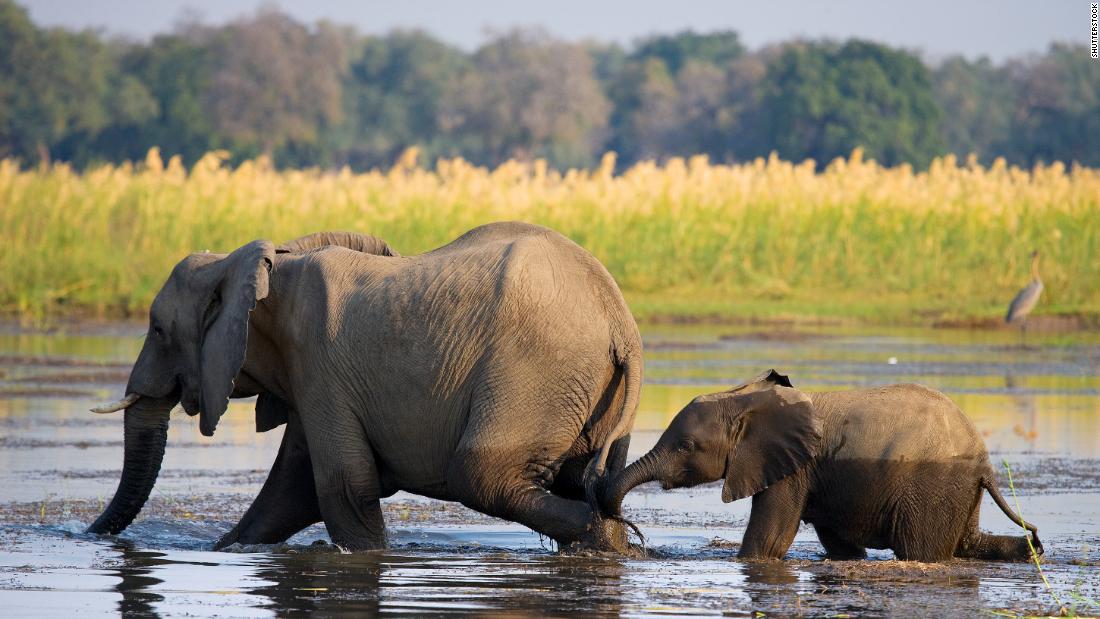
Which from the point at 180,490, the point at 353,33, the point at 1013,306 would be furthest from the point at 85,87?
the point at 180,490

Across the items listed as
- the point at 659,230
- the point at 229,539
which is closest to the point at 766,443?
the point at 229,539

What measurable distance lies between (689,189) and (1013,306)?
6282 mm

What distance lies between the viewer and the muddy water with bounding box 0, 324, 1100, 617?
22.1 ft

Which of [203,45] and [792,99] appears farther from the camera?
[203,45]

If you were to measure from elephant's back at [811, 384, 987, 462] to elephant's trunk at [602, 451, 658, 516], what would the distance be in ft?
2.46

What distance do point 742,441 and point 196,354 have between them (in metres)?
2.38

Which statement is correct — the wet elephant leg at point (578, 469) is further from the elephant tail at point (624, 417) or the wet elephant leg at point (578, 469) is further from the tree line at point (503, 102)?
the tree line at point (503, 102)

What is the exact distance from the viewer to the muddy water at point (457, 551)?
22.1ft

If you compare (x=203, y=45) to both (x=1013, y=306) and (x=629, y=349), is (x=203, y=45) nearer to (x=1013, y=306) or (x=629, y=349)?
(x=1013, y=306)

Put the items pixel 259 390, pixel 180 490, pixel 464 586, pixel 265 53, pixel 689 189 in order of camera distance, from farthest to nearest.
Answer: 1. pixel 265 53
2. pixel 689 189
3. pixel 180 490
4. pixel 259 390
5. pixel 464 586

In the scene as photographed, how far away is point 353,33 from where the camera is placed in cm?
10250

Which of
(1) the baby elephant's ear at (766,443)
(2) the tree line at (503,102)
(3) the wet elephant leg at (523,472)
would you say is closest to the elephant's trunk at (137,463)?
(3) the wet elephant leg at (523,472)

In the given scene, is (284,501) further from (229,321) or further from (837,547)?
(837,547)

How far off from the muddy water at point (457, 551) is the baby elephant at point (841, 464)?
19 centimetres
